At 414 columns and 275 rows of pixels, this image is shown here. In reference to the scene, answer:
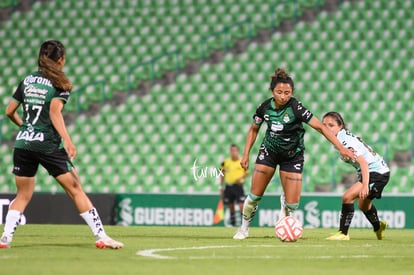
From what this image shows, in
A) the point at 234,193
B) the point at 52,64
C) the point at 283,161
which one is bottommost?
the point at 234,193

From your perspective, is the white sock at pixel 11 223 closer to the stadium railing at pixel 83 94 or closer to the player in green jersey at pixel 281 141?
the player in green jersey at pixel 281 141

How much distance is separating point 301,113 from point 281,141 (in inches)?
21.9

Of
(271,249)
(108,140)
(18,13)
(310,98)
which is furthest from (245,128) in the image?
(271,249)

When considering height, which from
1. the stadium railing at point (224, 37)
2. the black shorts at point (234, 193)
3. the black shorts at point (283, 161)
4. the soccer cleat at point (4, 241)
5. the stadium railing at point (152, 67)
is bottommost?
the black shorts at point (234, 193)

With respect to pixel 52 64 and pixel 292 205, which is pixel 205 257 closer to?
pixel 52 64

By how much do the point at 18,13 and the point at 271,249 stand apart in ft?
60.9

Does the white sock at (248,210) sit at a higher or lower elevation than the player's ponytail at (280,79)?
lower

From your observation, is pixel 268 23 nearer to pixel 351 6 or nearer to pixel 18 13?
pixel 351 6

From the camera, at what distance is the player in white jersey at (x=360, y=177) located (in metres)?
12.0

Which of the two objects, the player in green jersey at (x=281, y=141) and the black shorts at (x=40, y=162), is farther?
the player in green jersey at (x=281, y=141)

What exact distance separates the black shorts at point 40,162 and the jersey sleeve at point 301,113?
3.17m

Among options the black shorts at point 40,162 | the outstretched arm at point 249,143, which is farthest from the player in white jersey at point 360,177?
the black shorts at point 40,162

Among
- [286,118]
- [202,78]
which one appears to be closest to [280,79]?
[286,118]

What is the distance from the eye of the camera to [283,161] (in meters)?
11.9
